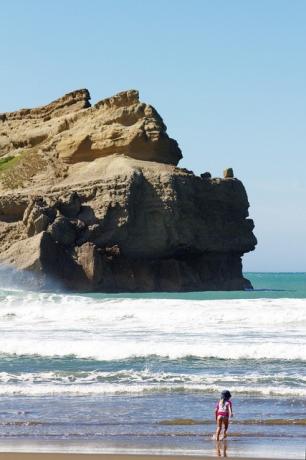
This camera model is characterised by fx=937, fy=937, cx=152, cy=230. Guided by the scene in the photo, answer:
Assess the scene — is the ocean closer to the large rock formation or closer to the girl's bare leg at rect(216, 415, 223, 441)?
the girl's bare leg at rect(216, 415, 223, 441)

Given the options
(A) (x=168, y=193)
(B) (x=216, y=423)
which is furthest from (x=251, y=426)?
(A) (x=168, y=193)

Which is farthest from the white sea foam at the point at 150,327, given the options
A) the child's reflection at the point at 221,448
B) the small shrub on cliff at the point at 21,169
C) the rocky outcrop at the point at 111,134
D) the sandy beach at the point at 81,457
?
the small shrub on cliff at the point at 21,169

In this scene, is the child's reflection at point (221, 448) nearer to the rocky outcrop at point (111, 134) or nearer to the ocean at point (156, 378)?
the ocean at point (156, 378)

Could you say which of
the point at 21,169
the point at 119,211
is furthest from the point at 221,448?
the point at 21,169

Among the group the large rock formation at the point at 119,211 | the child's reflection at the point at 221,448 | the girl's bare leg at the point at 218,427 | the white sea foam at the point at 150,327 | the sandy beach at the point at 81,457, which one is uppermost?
the large rock formation at the point at 119,211

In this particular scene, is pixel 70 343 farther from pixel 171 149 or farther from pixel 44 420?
pixel 171 149

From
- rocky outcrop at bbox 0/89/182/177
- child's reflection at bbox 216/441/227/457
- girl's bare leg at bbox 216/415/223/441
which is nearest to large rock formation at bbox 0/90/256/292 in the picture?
rocky outcrop at bbox 0/89/182/177

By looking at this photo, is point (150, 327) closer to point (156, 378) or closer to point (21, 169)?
point (156, 378)

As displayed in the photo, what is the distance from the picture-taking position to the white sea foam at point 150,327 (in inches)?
878

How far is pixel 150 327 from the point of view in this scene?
2811 cm

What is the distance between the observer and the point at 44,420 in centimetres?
1433

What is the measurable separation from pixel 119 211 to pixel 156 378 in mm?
28354

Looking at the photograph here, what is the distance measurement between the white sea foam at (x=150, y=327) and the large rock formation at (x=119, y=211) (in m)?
8.86

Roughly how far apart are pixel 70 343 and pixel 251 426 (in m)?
9.92
